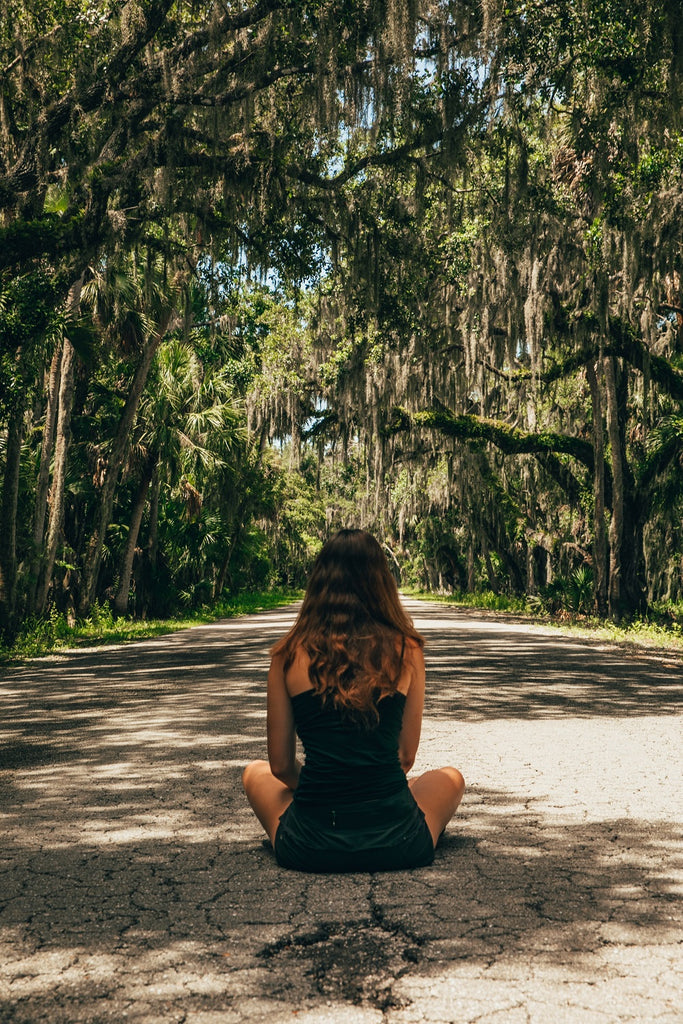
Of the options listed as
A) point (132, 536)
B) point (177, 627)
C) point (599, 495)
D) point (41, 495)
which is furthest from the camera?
point (177, 627)

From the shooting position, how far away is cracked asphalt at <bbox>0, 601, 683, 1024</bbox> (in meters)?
2.74

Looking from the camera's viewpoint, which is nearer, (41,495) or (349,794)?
(349,794)

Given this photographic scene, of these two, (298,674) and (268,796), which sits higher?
(298,674)

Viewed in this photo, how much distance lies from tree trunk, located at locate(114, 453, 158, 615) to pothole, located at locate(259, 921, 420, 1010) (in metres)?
19.8

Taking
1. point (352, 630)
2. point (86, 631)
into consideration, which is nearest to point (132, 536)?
point (86, 631)

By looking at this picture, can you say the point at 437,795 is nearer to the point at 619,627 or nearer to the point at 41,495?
the point at 41,495

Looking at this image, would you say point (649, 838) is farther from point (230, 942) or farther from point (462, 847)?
point (230, 942)

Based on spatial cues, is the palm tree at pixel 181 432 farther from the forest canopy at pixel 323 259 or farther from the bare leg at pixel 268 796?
the bare leg at pixel 268 796

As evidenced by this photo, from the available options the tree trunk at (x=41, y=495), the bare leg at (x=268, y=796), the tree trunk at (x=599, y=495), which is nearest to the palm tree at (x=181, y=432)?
the tree trunk at (x=41, y=495)

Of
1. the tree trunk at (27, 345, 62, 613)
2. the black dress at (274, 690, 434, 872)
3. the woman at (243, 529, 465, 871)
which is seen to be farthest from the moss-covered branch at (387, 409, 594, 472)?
the black dress at (274, 690, 434, 872)

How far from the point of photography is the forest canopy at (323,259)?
36.2 ft

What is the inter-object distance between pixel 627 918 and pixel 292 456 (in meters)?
22.4

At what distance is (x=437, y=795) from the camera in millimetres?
4145

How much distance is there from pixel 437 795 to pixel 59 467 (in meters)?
15.8
